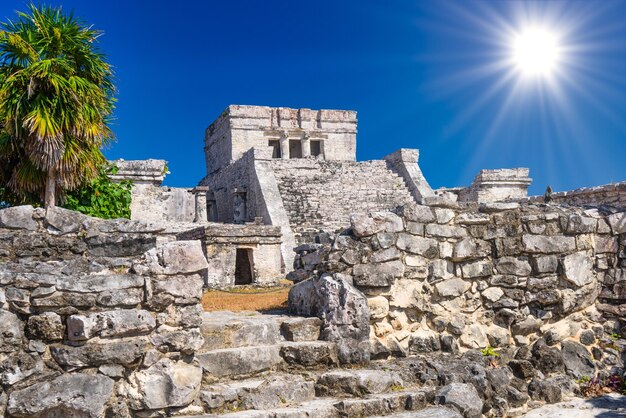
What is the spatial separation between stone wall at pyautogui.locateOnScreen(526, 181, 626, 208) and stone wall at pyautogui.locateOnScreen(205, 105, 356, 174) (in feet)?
61.6

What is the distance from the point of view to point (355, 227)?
502 cm

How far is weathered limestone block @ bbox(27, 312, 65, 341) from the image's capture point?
3.38m

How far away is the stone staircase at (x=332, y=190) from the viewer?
20.7m

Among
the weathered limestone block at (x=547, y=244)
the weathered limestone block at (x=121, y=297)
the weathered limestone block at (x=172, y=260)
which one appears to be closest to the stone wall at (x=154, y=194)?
the weathered limestone block at (x=547, y=244)

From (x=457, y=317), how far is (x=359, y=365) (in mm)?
1310

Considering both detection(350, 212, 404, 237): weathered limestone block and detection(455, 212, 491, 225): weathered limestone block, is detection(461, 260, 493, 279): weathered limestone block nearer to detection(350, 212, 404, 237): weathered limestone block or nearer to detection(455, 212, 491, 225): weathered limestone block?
detection(455, 212, 491, 225): weathered limestone block

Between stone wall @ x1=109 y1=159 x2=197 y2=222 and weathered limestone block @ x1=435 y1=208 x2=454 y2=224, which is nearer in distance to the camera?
weathered limestone block @ x1=435 y1=208 x2=454 y2=224

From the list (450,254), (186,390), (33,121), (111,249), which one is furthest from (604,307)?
(33,121)

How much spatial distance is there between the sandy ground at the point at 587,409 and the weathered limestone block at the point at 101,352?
3228mm

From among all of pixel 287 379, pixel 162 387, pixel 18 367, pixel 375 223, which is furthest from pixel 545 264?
pixel 18 367

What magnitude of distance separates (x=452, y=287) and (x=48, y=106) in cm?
795

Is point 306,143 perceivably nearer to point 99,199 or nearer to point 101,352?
point 99,199

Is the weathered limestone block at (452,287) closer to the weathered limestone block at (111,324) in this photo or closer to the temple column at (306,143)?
the weathered limestone block at (111,324)

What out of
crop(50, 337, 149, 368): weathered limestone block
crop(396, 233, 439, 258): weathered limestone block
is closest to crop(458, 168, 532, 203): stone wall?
crop(396, 233, 439, 258): weathered limestone block
